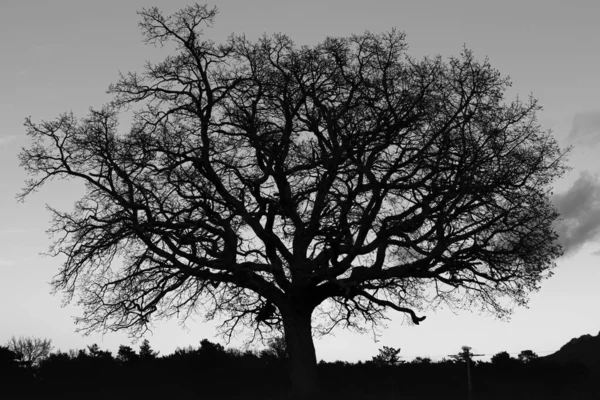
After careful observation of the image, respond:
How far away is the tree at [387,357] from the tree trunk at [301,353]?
6821mm

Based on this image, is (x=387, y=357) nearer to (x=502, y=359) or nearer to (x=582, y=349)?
(x=502, y=359)

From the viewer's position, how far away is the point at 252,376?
25547 millimetres

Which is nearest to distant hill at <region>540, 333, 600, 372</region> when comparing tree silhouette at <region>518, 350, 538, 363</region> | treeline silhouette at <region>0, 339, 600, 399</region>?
tree silhouette at <region>518, 350, 538, 363</region>

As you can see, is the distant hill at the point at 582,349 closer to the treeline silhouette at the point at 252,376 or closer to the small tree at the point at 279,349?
the treeline silhouette at the point at 252,376

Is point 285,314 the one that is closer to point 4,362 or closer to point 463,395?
point 463,395

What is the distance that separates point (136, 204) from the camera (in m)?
20.9

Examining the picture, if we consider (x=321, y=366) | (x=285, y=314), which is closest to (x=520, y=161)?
(x=285, y=314)

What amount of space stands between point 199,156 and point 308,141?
347 centimetres

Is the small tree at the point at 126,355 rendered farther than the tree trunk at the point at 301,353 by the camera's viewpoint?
Yes

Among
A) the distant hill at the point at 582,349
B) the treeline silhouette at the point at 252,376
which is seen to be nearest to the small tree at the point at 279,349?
the treeline silhouette at the point at 252,376

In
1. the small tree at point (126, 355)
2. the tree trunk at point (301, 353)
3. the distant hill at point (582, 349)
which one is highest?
the distant hill at point (582, 349)

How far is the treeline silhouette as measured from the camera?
78.5 ft

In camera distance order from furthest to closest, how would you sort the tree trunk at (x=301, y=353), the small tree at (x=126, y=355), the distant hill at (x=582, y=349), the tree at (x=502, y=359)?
the distant hill at (x=582, y=349), the tree at (x=502, y=359), the small tree at (x=126, y=355), the tree trunk at (x=301, y=353)

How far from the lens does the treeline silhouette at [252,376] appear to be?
23.9 m
